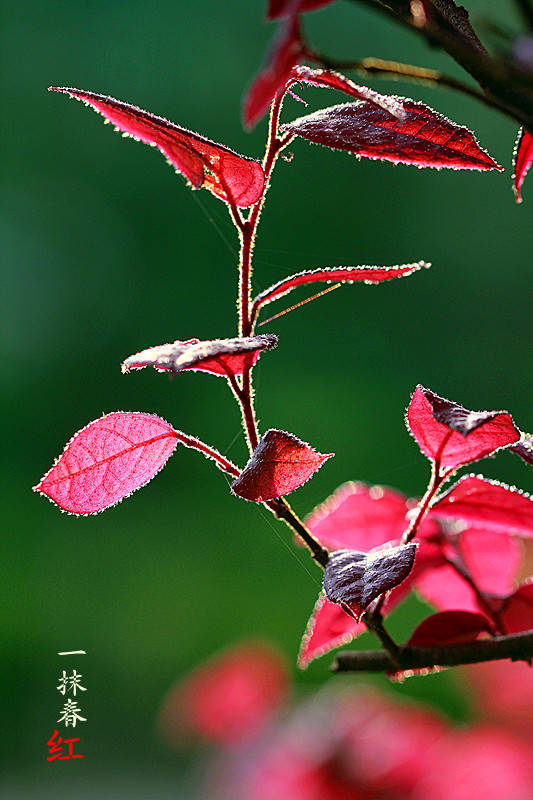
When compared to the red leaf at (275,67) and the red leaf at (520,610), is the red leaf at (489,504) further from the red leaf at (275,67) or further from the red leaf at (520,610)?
the red leaf at (275,67)

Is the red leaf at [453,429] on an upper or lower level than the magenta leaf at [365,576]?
upper

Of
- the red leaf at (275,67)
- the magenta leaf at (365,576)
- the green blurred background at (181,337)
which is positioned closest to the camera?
the red leaf at (275,67)

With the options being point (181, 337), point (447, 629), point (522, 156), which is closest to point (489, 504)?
point (447, 629)

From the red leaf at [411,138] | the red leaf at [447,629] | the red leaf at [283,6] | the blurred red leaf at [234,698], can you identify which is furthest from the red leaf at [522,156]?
the blurred red leaf at [234,698]

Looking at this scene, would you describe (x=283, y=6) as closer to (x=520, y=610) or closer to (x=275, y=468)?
(x=275, y=468)

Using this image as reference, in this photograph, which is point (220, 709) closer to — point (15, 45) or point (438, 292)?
point (438, 292)

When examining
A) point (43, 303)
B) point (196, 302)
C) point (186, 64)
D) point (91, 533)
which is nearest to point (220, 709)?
point (91, 533)

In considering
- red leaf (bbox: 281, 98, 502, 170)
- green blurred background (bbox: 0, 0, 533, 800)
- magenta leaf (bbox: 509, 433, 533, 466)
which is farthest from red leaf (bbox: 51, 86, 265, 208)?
green blurred background (bbox: 0, 0, 533, 800)
